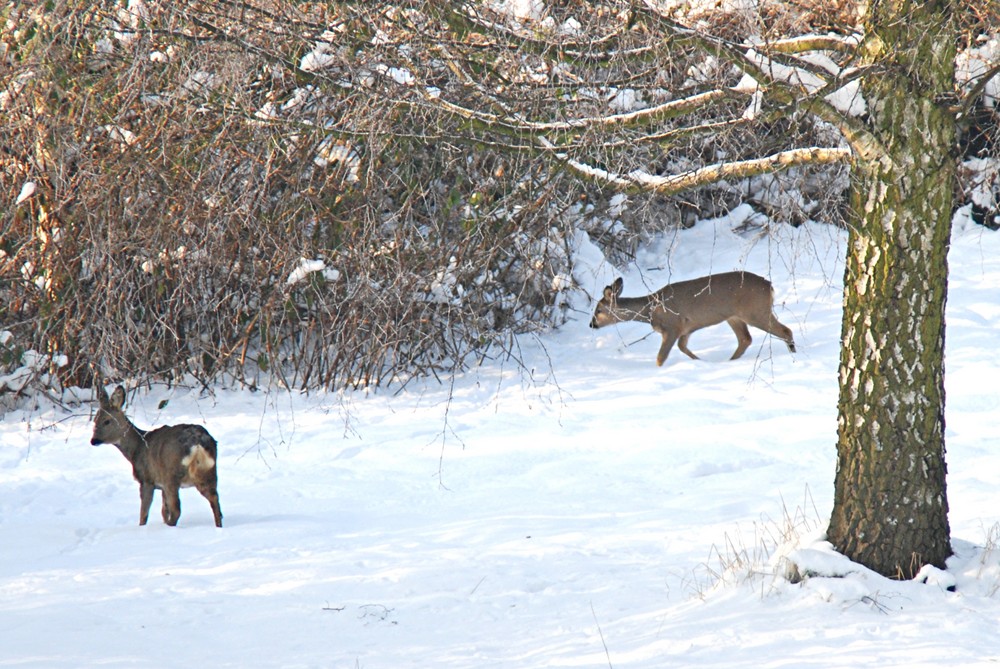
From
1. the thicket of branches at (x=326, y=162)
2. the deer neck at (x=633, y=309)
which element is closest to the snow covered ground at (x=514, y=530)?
the deer neck at (x=633, y=309)

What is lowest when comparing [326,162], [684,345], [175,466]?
[175,466]

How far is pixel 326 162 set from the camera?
9883 millimetres

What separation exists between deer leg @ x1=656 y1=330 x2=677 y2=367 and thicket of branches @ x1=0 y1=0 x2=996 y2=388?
1.35 metres

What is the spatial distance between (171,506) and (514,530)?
93.0 inches

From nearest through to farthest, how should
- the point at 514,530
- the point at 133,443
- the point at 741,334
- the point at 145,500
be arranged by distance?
the point at 514,530 → the point at 145,500 → the point at 133,443 → the point at 741,334

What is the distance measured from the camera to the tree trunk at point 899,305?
5176mm

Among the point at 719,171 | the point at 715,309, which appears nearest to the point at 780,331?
the point at 715,309

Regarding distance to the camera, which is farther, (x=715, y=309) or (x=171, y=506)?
(x=715, y=309)

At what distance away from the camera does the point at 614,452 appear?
9.45 meters

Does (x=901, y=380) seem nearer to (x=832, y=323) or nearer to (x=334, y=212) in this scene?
(x=334, y=212)

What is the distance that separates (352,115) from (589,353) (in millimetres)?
7763

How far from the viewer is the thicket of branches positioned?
18.2 ft

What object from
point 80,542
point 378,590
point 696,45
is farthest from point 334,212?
point 696,45

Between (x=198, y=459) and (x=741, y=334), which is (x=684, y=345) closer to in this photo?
(x=741, y=334)
